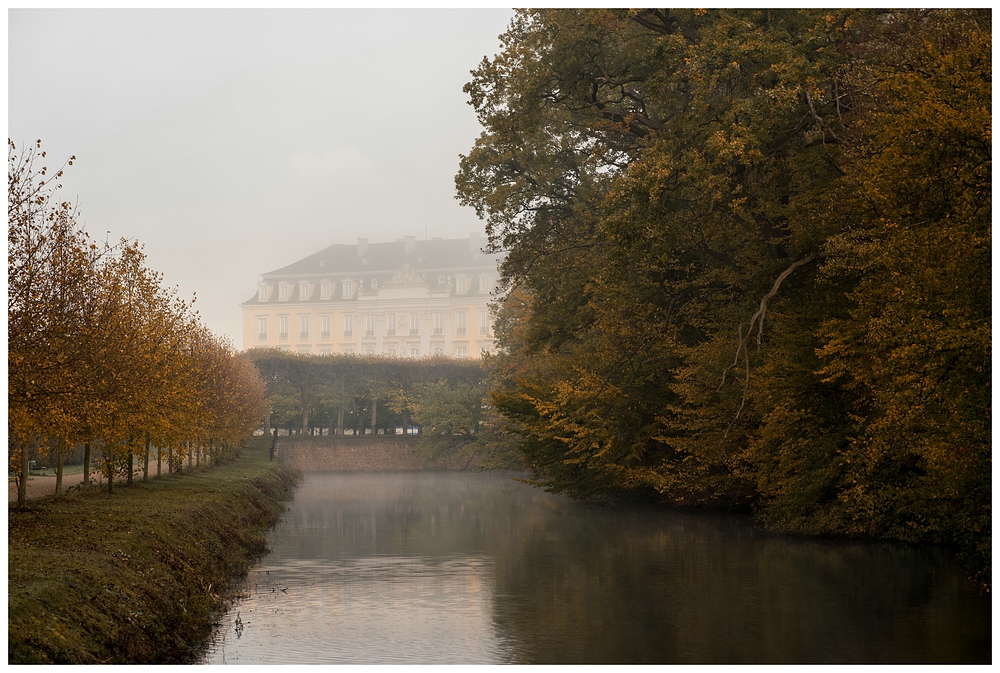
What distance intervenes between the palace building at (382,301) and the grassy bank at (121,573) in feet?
324

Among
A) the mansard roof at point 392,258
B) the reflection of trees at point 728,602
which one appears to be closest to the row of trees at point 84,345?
the reflection of trees at point 728,602

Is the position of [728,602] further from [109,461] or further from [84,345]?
[109,461]

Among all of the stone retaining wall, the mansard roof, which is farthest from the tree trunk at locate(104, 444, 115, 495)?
the mansard roof

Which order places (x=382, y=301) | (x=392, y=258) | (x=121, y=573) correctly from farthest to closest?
(x=392, y=258) → (x=382, y=301) → (x=121, y=573)

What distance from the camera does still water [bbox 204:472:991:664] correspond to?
16.2 metres

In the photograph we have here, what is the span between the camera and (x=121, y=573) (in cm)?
1680

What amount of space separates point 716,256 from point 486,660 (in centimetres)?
1856

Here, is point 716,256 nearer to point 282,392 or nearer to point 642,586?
point 642,586

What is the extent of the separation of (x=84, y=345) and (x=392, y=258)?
11560cm

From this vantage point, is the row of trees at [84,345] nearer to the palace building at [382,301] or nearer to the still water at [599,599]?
the still water at [599,599]

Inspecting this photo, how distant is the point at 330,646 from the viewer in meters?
16.6

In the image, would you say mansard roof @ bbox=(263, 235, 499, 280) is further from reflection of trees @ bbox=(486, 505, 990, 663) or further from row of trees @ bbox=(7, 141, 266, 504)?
reflection of trees @ bbox=(486, 505, 990, 663)

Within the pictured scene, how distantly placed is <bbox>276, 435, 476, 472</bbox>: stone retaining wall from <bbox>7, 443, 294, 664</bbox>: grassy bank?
2058 inches

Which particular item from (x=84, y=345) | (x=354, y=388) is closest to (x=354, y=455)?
(x=354, y=388)
